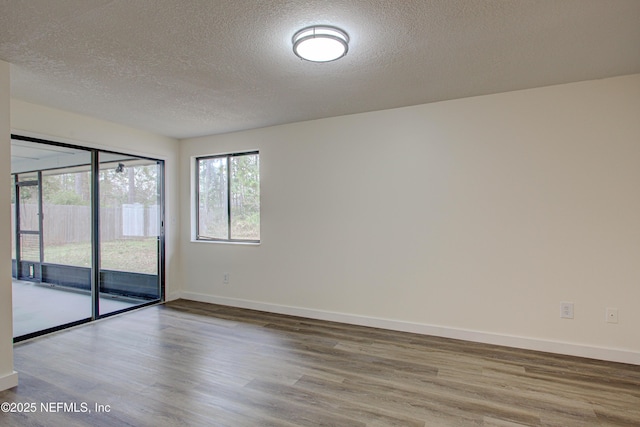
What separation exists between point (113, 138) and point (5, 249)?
6.47ft

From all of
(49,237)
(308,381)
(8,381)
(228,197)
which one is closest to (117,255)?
(49,237)

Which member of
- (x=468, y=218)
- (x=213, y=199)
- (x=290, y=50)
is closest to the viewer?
(x=290, y=50)

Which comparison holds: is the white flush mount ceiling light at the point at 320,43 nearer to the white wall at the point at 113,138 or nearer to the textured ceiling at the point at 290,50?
the textured ceiling at the point at 290,50

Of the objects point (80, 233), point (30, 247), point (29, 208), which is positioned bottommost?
Answer: point (30, 247)

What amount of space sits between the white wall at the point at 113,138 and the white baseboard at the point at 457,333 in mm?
1081

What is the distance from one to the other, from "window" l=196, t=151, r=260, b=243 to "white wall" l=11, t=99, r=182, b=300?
0.37 meters

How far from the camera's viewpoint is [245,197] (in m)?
4.47

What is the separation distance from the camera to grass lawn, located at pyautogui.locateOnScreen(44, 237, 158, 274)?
12.0 ft

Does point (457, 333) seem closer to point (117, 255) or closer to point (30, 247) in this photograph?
point (117, 255)

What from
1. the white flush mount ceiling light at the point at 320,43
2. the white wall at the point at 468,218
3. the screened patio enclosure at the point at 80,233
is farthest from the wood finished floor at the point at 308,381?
the white flush mount ceiling light at the point at 320,43

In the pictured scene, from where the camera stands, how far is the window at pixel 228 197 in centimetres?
443

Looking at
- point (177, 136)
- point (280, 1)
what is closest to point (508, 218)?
point (280, 1)

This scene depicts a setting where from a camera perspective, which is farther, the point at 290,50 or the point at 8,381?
the point at 8,381

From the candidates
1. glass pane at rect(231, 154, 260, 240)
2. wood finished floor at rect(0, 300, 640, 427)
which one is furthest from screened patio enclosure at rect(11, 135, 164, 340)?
glass pane at rect(231, 154, 260, 240)
